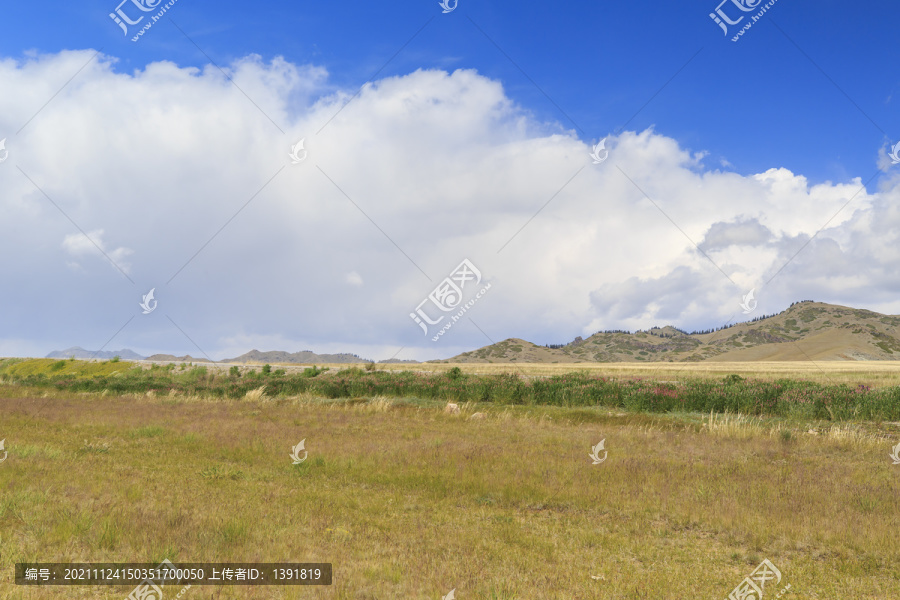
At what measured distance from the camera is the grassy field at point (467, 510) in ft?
22.7

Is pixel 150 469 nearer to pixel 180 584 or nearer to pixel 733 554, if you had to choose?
pixel 180 584

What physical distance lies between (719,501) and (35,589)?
11840 millimetres

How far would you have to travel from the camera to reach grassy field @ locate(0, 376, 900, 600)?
273 inches

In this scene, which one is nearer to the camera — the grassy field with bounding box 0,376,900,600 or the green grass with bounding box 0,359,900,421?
the grassy field with bounding box 0,376,900,600

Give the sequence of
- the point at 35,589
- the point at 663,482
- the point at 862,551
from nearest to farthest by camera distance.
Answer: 1. the point at 35,589
2. the point at 862,551
3. the point at 663,482

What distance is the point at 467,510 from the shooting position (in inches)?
413

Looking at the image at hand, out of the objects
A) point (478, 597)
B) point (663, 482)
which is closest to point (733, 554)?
point (663, 482)

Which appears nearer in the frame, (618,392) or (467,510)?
(467,510)

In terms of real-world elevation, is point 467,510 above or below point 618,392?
below

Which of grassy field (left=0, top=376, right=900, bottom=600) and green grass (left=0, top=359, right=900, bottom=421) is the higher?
green grass (left=0, top=359, right=900, bottom=421)

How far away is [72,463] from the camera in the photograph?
12.9 meters

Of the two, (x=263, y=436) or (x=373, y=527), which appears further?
(x=263, y=436)

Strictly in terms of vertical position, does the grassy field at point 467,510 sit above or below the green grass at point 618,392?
below

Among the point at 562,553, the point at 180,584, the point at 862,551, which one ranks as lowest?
the point at 862,551
